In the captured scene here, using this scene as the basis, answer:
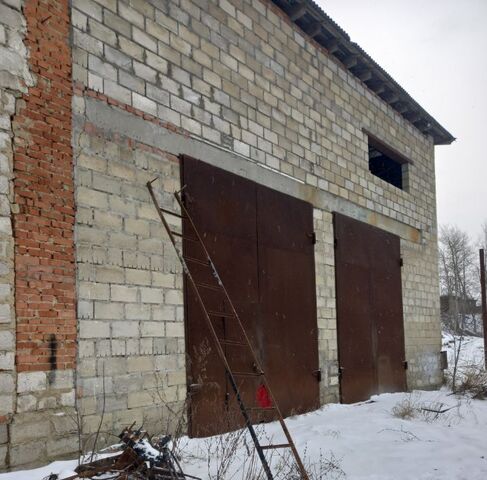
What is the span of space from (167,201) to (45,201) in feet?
5.13

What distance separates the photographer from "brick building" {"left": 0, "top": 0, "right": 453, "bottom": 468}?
4766mm

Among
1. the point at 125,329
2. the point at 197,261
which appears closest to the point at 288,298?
the point at 197,261

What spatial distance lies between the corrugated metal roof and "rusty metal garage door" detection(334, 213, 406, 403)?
295cm

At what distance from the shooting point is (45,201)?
16.1 ft

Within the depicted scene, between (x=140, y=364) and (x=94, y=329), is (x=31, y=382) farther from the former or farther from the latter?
(x=140, y=364)

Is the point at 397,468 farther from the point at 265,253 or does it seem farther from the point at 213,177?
the point at 213,177

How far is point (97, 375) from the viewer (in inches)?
204

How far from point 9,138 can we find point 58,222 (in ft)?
2.65

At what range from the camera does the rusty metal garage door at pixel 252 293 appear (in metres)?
6.33

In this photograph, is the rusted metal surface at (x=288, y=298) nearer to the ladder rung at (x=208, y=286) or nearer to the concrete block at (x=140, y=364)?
the ladder rung at (x=208, y=286)

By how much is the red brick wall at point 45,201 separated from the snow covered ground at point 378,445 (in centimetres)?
103

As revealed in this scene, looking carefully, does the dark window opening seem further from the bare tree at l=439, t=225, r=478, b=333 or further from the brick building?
A: the bare tree at l=439, t=225, r=478, b=333

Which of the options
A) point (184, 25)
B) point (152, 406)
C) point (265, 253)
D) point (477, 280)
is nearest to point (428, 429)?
point (265, 253)

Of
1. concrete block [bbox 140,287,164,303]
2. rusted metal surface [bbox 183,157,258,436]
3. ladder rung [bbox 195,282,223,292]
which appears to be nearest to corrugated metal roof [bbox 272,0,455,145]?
rusted metal surface [bbox 183,157,258,436]
